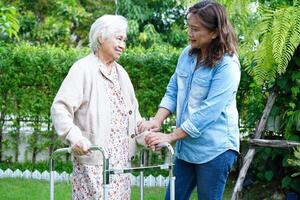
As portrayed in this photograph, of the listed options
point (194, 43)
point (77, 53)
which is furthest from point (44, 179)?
point (194, 43)

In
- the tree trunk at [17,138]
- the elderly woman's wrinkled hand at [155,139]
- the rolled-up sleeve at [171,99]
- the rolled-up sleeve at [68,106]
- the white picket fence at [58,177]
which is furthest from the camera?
the tree trunk at [17,138]

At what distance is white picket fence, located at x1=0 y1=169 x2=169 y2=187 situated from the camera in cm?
678

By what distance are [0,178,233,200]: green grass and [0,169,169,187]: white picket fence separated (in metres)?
0.12

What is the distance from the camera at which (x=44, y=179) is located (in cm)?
696

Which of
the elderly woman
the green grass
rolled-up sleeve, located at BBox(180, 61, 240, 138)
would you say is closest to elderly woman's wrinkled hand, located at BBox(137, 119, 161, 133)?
the elderly woman

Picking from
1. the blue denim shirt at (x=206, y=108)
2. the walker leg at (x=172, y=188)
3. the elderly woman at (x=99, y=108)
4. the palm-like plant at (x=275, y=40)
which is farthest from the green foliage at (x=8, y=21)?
the walker leg at (x=172, y=188)

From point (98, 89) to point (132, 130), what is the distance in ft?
1.04

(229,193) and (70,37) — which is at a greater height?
(70,37)

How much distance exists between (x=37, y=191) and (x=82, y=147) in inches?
137

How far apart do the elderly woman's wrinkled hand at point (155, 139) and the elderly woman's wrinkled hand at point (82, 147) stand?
35 centimetres

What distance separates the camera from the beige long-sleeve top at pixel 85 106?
10.2 ft

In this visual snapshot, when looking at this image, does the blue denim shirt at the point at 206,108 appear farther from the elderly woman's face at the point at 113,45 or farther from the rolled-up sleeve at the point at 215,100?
the elderly woman's face at the point at 113,45

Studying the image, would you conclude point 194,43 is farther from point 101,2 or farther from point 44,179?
point 101,2

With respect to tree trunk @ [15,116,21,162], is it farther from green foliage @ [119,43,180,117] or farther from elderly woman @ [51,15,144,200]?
elderly woman @ [51,15,144,200]
